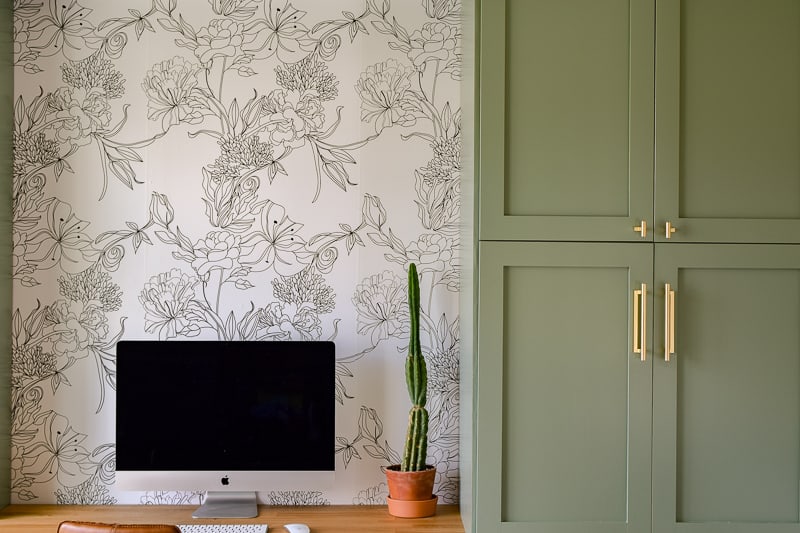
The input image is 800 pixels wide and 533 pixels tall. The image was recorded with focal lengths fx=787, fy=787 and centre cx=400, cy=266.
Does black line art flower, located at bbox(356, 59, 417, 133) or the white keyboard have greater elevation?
black line art flower, located at bbox(356, 59, 417, 133)

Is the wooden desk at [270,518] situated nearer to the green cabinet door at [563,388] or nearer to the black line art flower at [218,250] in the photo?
the green cabinet door at [563,388]

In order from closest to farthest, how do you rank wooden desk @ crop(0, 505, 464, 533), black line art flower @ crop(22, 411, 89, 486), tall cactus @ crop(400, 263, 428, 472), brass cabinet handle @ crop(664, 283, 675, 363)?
brass cabinet handle @ crop(664, 283, 675, 363)
wooden desk @ crop(0, 505, 464, 533)
tall cactus @ crop(400, 263, 428, 472)
black line art flower @ crop(22, 411, 89, 486)

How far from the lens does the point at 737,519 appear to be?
2.24 meters

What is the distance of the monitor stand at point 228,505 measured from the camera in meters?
2.47

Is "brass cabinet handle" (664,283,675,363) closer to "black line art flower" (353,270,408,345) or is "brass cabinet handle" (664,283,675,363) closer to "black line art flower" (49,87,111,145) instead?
"black line art flower" (353,270,408,345)

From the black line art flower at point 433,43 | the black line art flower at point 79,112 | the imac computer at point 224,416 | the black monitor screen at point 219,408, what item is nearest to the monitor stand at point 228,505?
the imac computer at point 224,416

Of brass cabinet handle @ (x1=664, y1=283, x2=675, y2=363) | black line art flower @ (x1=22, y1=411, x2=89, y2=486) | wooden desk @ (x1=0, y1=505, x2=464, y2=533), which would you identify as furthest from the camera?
black line art flower @ (x1=22, y1=411, x2=89, y2=486)

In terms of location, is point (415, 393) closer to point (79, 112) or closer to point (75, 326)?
point (75, 326)

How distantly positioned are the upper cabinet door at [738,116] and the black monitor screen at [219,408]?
1231 millimetres

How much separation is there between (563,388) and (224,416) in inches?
41.5

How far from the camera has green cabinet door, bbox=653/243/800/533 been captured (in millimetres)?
2230

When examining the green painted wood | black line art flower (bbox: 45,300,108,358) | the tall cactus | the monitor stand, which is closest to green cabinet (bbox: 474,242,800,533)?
the tall cactus

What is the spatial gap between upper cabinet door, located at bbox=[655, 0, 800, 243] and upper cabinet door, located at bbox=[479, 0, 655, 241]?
4.4 inches

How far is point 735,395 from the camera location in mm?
2234
